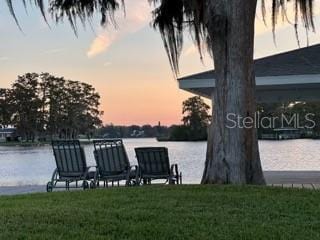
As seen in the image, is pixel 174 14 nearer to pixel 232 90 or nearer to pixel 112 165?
pixel 232 90

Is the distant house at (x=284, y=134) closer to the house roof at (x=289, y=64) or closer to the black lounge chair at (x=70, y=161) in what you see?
the house roof at (x=289, y=64)

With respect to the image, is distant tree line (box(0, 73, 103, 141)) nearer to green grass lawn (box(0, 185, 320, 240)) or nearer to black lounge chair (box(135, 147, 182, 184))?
black lounge chair (box(135, 147, 182, 184))

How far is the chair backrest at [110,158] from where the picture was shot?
8867 millimetres

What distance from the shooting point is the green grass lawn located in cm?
438

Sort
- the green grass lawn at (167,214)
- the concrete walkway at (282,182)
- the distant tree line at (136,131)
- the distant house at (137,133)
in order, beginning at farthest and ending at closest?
the distant house at (137,133)
the distant tree line at (136,131)
the concrete walkway at (282,182)
the green grass lawn at (167,214)

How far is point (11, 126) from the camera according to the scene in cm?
6072

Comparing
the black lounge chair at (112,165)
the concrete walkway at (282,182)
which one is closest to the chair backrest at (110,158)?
the black lounge chair at (112,165)

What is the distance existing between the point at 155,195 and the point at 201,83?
4.54 m

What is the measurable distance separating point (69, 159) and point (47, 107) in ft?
162

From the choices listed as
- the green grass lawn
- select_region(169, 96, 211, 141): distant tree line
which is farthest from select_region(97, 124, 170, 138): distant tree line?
the green grass lawn

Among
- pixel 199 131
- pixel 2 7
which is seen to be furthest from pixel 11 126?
pixel 2 7

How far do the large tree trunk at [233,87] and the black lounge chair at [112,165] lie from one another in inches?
71.8

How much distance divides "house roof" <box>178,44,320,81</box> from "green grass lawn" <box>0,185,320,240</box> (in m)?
3.70

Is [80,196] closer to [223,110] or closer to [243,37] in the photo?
[223,110]
